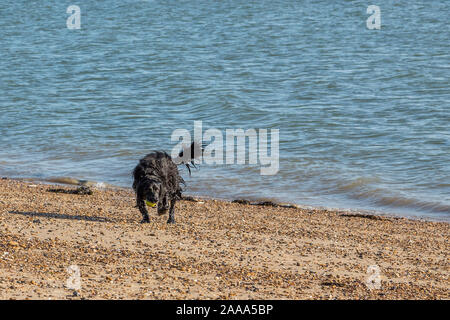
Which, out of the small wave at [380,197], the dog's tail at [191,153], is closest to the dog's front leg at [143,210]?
the dog's tail at [191,153]

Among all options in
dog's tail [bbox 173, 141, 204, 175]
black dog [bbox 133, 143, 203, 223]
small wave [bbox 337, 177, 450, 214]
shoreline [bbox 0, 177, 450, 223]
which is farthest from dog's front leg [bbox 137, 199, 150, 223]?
small wave [bbox 337, 177, 450, 214]

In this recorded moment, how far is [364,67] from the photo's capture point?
74.6ft

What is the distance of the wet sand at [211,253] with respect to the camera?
21.5 feet

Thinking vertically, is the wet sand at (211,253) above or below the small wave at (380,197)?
above

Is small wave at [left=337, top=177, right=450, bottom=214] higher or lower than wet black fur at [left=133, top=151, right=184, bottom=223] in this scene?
lower

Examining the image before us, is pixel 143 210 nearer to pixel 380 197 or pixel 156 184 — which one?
pixel 156 184

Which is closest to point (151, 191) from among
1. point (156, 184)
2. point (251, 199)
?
point (156, 184)

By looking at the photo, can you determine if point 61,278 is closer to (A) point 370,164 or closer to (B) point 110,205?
(B) point 110,205

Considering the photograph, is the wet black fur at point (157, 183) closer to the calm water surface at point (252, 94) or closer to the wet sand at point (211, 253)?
the wet sand at point (211, 253)

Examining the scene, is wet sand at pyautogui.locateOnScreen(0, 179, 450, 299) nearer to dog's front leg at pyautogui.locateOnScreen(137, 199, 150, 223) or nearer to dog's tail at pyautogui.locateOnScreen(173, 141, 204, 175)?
dog's front leg at pyautogui.locateOnScreen(137, 199, 150, 223)

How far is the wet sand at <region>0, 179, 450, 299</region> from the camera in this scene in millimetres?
6555

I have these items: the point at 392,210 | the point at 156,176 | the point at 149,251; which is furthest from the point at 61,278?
the point at 392,210

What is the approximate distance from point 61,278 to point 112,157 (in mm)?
8756

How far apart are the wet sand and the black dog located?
29 centimetres
